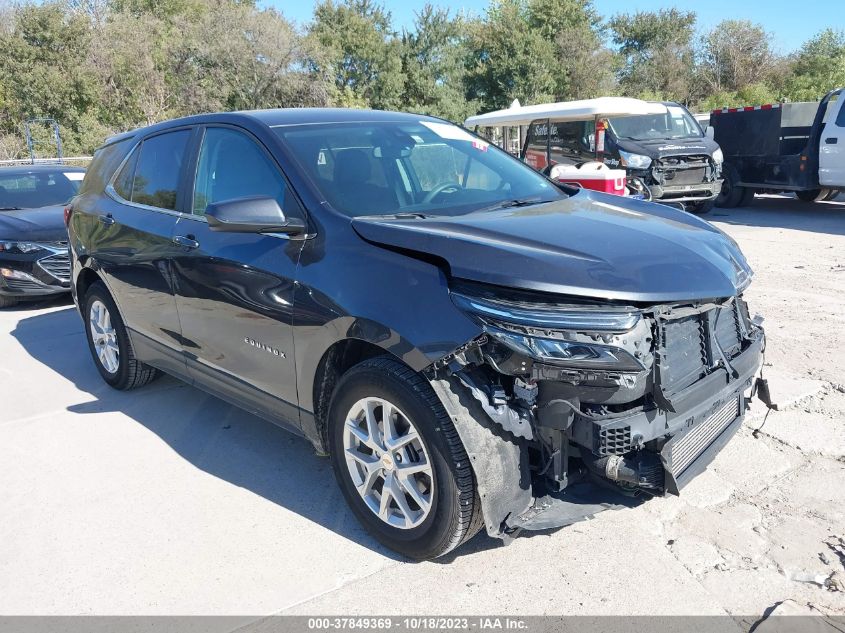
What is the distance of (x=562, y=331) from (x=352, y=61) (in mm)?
39431

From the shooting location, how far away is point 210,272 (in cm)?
362

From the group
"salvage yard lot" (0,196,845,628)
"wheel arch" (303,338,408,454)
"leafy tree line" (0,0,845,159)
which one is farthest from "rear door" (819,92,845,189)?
"leafy tree line" (0,0,845,159)

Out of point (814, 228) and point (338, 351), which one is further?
point (814, 228)

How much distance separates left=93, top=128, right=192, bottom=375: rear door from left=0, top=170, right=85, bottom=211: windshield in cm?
489

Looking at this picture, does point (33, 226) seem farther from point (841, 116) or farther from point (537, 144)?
point (841, 116)

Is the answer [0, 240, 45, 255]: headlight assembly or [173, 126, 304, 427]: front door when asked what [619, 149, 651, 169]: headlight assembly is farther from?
[173, 126, 304, 427]: front door

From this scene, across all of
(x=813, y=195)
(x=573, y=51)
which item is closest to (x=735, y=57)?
(x=573, y=51)

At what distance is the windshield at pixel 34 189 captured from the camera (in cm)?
891

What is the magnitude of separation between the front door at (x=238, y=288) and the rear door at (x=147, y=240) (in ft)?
0.55

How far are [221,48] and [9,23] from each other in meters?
8.99

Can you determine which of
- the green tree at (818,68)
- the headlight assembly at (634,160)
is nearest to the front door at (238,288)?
the headlight assembly at (634,160)

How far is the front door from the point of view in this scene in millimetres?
3234
